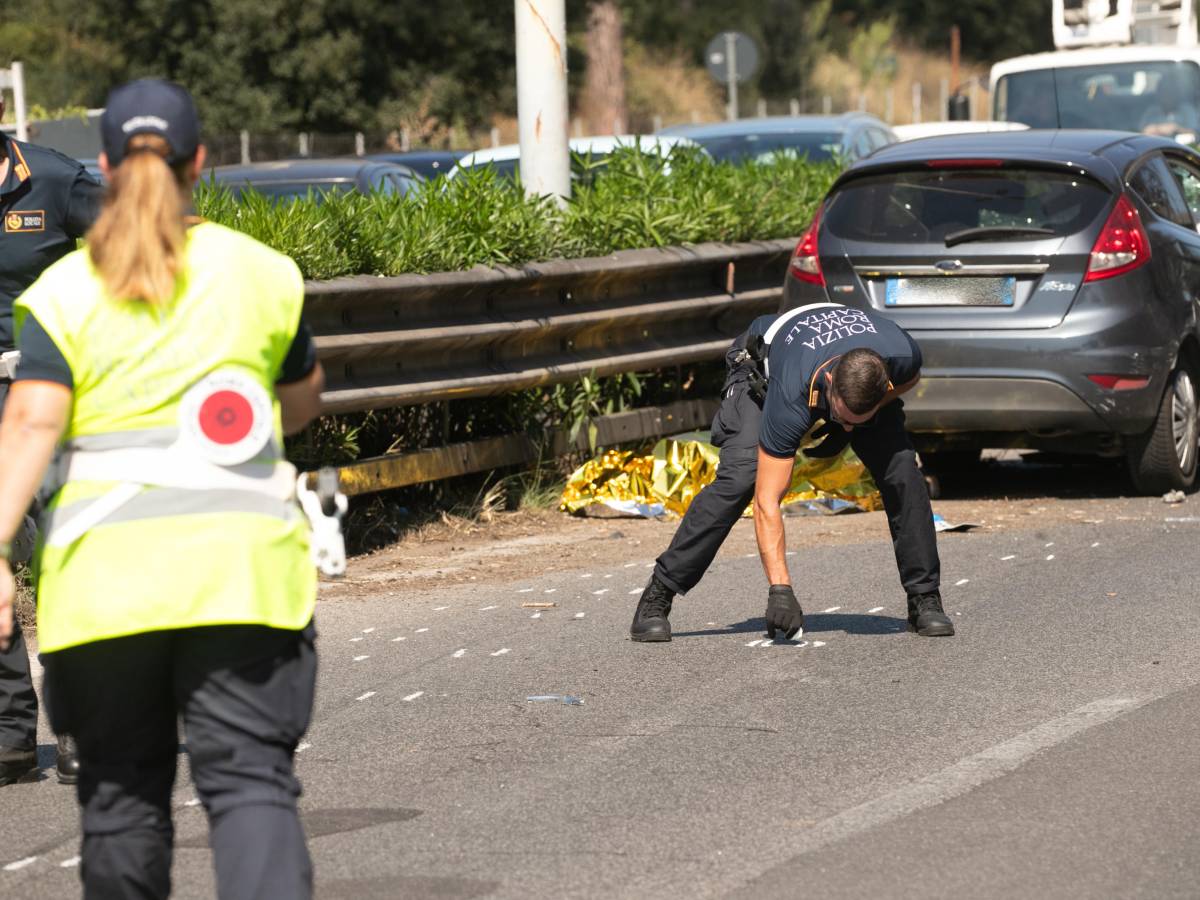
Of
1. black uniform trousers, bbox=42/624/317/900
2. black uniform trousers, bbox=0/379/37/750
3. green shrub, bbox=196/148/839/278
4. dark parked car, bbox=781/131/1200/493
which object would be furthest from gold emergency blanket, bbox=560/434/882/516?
black uniform trousers, bbox=42/624/317/900

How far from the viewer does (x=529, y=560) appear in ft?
29.0

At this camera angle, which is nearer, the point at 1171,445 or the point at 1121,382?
the point at 1121,382

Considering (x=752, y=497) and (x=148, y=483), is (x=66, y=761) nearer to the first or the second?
(x=148, y=483)

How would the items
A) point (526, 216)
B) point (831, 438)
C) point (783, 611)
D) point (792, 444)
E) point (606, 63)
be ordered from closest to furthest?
point (783, 611), point (792, 444), point (831, 438), point (526, 216), point (606, 63)

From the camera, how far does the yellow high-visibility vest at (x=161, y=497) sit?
3.35 meters

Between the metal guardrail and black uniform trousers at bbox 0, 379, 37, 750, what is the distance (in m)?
3.02

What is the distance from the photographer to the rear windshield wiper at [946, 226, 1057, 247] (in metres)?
9.54

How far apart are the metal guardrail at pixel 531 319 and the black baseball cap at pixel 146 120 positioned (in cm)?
498

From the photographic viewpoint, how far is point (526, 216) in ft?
33.0

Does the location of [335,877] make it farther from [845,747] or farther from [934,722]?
[934,722]

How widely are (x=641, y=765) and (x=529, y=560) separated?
3.41 m

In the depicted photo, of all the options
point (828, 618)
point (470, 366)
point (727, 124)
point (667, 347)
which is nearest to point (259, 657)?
point (828, 618)

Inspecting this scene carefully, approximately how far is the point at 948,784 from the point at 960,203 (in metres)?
5.00

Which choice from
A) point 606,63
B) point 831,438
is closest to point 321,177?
point 831,438
